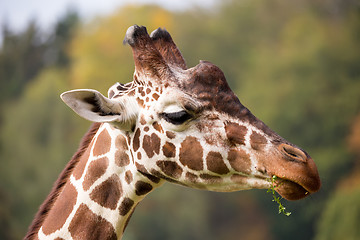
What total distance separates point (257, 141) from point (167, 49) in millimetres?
1217

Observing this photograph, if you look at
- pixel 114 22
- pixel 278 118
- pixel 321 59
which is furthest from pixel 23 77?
pixel 321 59

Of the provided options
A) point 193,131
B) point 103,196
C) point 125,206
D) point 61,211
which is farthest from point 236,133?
point 61,211

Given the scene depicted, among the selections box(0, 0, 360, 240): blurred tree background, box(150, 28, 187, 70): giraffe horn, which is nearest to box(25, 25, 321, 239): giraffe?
box(150, 28, 187, 70): giraffe horn

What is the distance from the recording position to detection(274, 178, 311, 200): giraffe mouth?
10.8ft

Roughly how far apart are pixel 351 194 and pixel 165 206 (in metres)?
8.59

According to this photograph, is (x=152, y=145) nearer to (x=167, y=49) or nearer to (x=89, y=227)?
(x=89, y=227)

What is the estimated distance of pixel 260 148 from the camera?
336 centimetres

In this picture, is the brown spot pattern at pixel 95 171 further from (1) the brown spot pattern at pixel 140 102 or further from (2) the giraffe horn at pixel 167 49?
(2) the giraffe horn at pixel 167 49

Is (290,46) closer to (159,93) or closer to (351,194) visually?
(351,194)

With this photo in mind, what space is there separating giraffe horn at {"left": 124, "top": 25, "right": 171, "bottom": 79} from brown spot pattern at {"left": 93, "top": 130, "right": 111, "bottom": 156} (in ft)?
1.83

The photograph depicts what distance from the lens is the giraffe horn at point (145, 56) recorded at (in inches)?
147

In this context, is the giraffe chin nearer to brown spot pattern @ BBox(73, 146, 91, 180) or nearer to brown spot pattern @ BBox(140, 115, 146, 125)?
brown spot pattern @ BBox(140, 115, 146, 125)

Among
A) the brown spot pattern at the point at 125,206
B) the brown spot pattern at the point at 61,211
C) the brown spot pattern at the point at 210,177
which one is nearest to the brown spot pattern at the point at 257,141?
the brown spot pattern at the point at 210,177

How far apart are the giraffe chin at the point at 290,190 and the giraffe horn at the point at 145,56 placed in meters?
1.20
